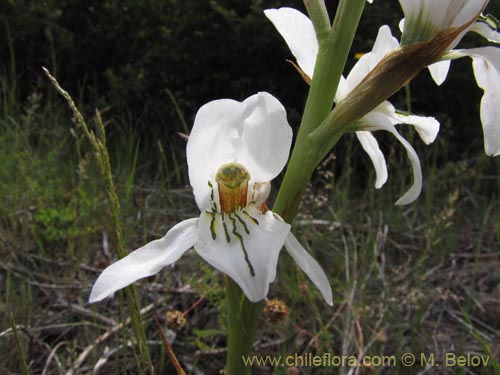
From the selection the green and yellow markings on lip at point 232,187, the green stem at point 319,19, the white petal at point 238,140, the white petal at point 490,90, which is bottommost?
the green and yellow markings on lip at point 232,187

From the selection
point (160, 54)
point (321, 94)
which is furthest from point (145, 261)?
point (160, 54)

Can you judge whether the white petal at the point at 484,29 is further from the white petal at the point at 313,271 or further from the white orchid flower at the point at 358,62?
the white petal at the point at 313,271

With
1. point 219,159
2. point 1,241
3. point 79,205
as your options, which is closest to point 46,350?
point 1,241

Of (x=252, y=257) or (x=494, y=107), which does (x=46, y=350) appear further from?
(x=494, y=107)

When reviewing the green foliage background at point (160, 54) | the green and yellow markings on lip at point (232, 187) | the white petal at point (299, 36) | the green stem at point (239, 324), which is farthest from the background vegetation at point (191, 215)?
the white petal at point (299, 36)

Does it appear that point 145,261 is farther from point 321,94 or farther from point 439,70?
point 439,70

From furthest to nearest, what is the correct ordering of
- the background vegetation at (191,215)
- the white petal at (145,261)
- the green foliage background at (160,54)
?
the green foliage background at (160,54) < the background vegetation at (191,215) < the white petal at (145,261)

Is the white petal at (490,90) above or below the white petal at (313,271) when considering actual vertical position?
above

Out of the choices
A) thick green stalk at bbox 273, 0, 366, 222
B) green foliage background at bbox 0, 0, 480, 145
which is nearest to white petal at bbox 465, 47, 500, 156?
thick green stalk at bbox 273, 0, 366, 222
